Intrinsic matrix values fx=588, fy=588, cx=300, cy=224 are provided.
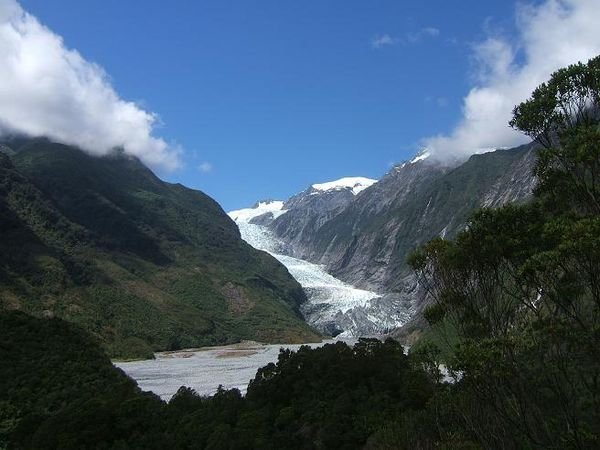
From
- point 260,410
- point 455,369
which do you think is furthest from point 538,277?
point 260,410

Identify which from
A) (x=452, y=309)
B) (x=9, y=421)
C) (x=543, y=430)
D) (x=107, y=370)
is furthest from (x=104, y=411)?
(x=543, y=430)

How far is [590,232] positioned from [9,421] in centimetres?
4794

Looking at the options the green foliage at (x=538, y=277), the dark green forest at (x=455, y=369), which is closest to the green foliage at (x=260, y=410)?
the dark green forest at (x=455, y=369)

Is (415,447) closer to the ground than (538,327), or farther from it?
closer to the ground

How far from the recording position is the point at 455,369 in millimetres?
16422

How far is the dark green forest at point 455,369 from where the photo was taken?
663 inches

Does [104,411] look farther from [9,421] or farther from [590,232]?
[590,232]

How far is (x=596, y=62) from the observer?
1855 centimetres

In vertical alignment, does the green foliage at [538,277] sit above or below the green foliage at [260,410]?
above

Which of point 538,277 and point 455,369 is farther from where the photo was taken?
point 538,277

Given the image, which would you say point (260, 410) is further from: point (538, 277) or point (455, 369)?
point (538, 277)

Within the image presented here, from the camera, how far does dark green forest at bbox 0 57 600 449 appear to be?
16828mm

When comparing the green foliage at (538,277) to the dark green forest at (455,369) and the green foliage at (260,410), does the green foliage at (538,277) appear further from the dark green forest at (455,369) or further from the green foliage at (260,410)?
the green foliage at (260,410)

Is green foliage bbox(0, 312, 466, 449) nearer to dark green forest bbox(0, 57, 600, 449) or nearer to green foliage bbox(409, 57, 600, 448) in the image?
dark green forest bbox(0, 57, 600, 449)
